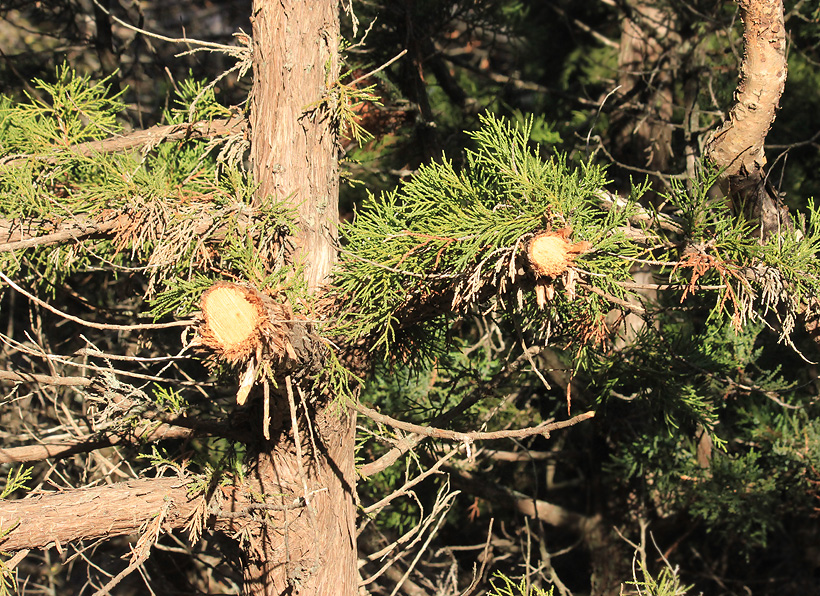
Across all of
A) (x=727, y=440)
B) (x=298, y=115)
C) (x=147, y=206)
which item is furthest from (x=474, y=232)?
(x=727, y=440)

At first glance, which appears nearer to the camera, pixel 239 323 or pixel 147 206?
pixel 239 323

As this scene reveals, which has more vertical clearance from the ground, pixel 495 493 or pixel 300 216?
pixel 300 216

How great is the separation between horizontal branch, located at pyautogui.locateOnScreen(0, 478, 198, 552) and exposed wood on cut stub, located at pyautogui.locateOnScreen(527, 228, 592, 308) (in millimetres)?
1126

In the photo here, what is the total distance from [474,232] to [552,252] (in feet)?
0.78

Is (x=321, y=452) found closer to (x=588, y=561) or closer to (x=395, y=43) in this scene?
(x=395, y=43)

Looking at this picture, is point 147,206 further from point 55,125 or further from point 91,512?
point 91,512

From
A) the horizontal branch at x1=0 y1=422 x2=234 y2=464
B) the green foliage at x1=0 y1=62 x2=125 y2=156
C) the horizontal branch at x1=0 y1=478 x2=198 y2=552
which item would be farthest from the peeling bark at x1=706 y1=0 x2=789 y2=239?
the green foliage at x1=0 y1=62 x2=125 y2=156

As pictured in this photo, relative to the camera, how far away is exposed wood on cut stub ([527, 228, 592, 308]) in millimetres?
1419

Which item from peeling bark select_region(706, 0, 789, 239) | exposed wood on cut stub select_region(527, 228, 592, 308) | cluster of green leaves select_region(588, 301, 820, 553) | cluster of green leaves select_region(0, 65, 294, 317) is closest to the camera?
exposed wood on cut stub select_region(527, 228, 592, 308)

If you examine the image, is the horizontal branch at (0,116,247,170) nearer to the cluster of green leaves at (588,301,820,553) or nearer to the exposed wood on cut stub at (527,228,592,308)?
the exposed wood on cut stub at (527,228,592,308)

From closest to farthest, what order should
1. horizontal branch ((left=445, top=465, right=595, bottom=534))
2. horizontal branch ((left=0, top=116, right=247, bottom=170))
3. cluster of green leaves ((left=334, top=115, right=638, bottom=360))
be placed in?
cluster of green leaves ((left=334, top=115, right=638, bottom=360)) < horizontal branch ((left=0, top=116, right=247, bottom=170)) < horizontal branch ((left=445, top=465, right=595, bottom=534))

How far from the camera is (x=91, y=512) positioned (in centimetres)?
184

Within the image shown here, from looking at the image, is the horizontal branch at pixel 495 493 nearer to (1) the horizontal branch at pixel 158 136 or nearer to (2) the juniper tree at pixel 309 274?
(2) the juniper tree at pixel 309 274

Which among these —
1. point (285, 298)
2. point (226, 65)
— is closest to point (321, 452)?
point (285, 298)
